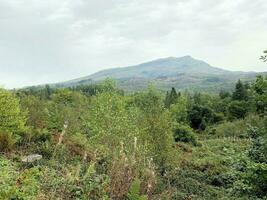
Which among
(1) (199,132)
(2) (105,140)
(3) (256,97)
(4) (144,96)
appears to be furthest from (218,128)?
(3) (256,97)

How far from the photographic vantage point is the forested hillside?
6.76 meters

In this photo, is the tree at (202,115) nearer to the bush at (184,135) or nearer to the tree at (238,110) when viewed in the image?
the tree at (238,110)

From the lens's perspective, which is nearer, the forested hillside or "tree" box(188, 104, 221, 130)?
the forested hillside

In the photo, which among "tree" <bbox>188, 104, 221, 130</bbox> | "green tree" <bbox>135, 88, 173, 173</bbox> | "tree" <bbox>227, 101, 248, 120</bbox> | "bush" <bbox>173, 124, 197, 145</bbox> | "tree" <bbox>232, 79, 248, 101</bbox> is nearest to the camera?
"green tree" <bbox>135, 88, 173, 173</bbox>

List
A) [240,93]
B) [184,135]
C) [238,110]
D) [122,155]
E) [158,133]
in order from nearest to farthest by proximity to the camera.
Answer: [122,155] < [158,133] < [184,135] < [238,110] < [240,93]

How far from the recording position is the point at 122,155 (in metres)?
6.49

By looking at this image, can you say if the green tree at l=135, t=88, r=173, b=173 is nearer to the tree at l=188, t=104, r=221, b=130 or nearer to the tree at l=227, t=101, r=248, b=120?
the tree at l=227, t=101, r=248, b=120

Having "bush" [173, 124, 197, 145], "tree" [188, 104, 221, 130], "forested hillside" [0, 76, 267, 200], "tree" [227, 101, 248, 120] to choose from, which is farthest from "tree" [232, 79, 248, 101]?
"bush" [173, 124, 197, 145]

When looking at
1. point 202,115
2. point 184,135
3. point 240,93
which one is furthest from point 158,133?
point 240,93

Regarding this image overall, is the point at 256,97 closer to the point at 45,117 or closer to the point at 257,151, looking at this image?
the point at 257,151

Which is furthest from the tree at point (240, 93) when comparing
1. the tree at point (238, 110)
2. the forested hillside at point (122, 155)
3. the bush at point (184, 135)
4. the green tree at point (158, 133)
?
the green tree at point (158, 133)

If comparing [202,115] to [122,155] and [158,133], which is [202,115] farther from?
[122,155]

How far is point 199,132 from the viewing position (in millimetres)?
67750

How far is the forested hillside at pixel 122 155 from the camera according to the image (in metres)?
6.76
